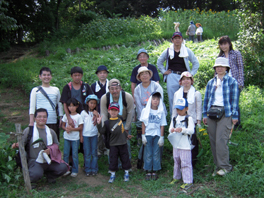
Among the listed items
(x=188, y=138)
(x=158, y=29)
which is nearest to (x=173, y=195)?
(x=188, y=138)

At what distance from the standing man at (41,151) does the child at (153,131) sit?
157 centimetres

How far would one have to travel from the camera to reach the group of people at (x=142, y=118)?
13.8 ft

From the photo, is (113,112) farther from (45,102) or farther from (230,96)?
(230,96)

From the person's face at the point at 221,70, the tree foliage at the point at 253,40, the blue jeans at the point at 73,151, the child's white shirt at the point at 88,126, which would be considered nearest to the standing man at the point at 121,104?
the child's white shirt at the point at 88,126

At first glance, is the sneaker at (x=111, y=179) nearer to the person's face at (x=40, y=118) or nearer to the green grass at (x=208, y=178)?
the green grass at (x=208, y=178)

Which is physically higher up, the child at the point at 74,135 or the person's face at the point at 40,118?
the person's face at the point at 40,118

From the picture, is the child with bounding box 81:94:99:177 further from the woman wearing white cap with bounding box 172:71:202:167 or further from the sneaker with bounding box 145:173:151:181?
the woman wearing white cap with bounding box 172:71:202:167

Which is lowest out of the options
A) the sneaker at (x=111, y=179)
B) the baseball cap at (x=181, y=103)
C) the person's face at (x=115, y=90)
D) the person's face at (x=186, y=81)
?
the sneaker at (x=111, y=179)

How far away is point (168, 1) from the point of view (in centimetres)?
3105

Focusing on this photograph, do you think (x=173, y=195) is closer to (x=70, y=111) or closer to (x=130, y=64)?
(x=70, y=111)

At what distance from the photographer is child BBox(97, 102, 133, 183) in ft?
14.9

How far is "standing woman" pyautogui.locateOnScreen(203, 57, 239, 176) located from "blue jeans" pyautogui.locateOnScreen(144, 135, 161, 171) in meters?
1.01

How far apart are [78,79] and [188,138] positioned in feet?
7.92

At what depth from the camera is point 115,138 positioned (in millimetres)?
4574
